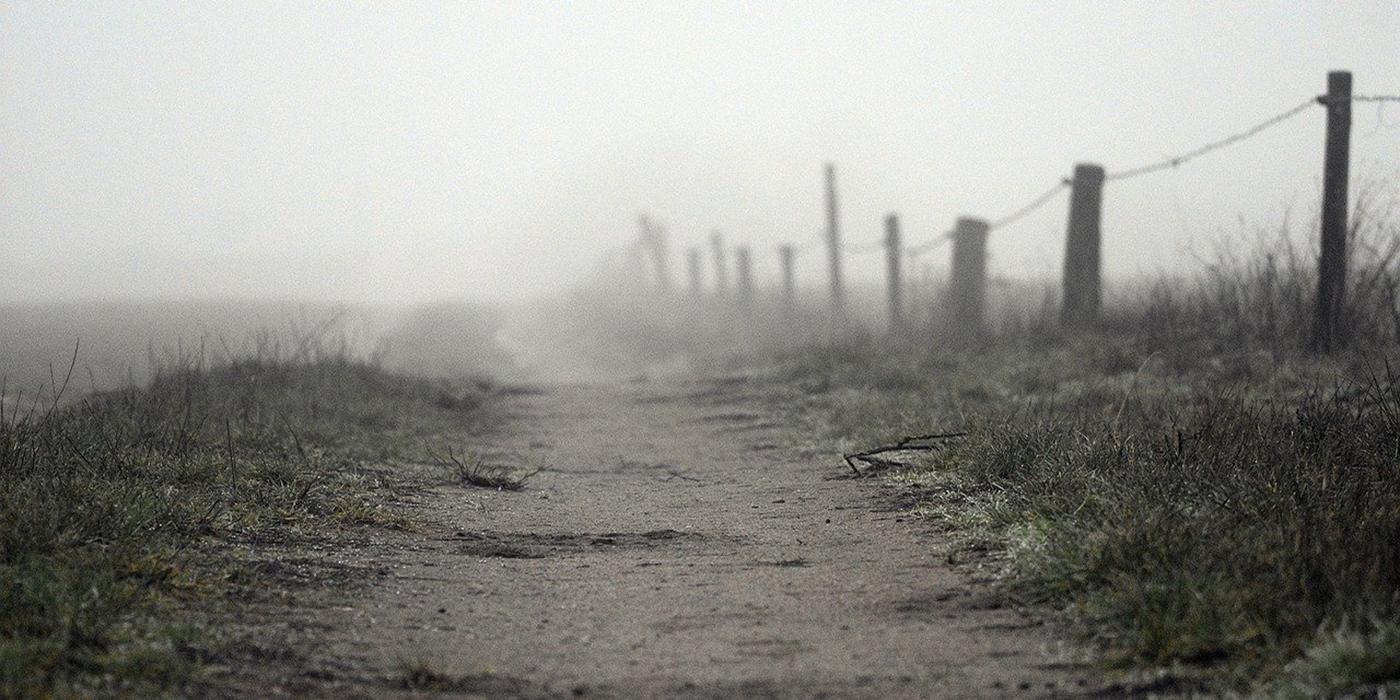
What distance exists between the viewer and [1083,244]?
12.2 m

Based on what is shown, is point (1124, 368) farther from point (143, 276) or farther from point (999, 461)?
point (143, 276)

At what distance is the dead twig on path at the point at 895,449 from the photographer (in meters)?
6.41

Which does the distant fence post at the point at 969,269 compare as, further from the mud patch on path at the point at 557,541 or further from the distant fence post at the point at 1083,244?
the mud patch on path at the point at 557,541

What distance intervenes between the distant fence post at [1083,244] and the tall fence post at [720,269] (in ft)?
46.6

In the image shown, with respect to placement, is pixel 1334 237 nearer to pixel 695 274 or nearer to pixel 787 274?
pixel 787 274

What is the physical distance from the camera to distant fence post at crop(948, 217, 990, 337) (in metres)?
14.0

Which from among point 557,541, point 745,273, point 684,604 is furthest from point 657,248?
point 684,604

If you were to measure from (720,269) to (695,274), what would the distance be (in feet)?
12.6

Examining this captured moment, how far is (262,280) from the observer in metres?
52.8

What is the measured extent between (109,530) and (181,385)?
4242 mm

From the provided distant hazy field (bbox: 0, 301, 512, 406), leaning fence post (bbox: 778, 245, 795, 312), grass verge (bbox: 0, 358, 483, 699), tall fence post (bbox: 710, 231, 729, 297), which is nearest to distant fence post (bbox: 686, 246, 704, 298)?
tall fence post (bbox: 710, 231, 729, 297)

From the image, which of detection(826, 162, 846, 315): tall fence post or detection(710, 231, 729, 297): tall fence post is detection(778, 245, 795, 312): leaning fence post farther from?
detection(710, 231, 729, 297): tall fence post

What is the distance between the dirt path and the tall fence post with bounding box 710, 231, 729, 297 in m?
19.2

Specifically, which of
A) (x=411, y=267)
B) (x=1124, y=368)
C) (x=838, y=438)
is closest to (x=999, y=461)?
(x=838, y=438)
